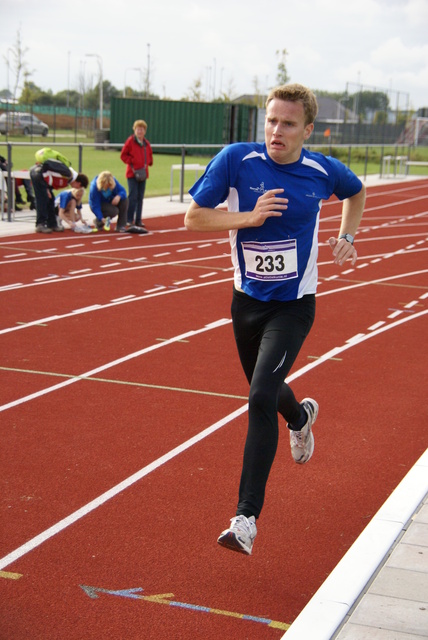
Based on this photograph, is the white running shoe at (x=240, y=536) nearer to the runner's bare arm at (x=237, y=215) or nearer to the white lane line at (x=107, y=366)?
the runner's bare arm at (x=237, y=215)

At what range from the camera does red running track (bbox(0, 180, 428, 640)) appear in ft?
12.3

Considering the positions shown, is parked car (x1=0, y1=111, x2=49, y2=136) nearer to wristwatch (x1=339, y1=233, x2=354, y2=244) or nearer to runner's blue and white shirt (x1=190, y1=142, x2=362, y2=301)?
wristwatch (x1=339, y1=233, x2=354, y2=244)

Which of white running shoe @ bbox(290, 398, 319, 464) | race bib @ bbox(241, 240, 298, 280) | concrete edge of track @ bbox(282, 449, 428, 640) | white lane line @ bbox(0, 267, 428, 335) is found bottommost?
white lane line @ bbox(0, 267, 428, 335)

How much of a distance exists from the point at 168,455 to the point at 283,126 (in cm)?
216

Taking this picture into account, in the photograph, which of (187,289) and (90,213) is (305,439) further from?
(90,213)

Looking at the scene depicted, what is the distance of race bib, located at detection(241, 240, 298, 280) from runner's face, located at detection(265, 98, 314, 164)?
41 cm

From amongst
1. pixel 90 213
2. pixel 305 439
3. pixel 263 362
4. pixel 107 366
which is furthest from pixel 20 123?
pixel 263 362

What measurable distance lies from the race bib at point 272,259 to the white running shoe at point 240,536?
1141mm

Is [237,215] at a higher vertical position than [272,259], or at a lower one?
higher

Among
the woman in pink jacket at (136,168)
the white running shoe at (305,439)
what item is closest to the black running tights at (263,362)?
the white running shoe at (305,439)

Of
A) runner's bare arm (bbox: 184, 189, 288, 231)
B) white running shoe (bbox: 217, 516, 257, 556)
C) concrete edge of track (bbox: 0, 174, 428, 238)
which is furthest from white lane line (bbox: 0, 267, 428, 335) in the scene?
white running shoe (bbox: 217, 516, 257, 556)

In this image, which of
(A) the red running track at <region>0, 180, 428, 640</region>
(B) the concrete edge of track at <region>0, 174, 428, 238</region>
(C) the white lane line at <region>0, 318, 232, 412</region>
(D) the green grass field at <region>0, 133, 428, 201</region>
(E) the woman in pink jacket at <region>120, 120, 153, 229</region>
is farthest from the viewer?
(D) the green grass field at <region>0, 133, 428, 201</region>

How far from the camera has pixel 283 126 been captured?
13.9 feet

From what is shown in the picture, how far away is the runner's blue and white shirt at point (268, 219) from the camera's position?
4309mm
